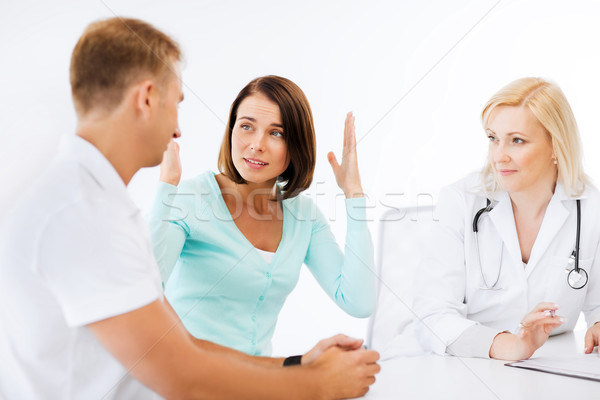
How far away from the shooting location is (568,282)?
5.17ft

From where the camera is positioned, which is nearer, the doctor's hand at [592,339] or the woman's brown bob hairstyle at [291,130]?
the doctor's hand at [592,339]

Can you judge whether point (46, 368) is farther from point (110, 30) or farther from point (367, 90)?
point (367, 90)

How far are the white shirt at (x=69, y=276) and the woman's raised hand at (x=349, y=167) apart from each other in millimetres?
910

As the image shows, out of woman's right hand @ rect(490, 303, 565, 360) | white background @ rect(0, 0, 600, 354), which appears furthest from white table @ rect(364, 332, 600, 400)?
white background @ rect(0, 0, 600, 354)

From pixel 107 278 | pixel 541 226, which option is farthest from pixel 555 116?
pixel 107 278

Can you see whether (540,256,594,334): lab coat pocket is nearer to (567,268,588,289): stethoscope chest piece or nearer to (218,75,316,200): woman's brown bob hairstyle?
(567,268,588,289): stethoscope chest piece

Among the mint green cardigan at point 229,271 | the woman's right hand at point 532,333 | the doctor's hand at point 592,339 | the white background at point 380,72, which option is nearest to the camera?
the woman's right hand at point 532,333

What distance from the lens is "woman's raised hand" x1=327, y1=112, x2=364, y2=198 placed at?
5.24ft

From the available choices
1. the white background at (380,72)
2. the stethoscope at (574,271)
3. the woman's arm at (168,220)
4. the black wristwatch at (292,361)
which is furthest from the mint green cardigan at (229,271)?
the white background at (380,72)

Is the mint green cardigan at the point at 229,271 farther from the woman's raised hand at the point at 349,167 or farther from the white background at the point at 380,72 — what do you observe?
the white background at the point at 380,72

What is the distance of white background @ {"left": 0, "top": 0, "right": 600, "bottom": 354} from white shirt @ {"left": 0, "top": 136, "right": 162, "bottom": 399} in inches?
71.7

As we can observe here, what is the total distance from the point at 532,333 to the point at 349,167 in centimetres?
70

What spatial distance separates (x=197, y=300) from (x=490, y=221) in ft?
3.22

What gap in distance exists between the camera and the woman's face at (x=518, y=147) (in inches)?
63.5
